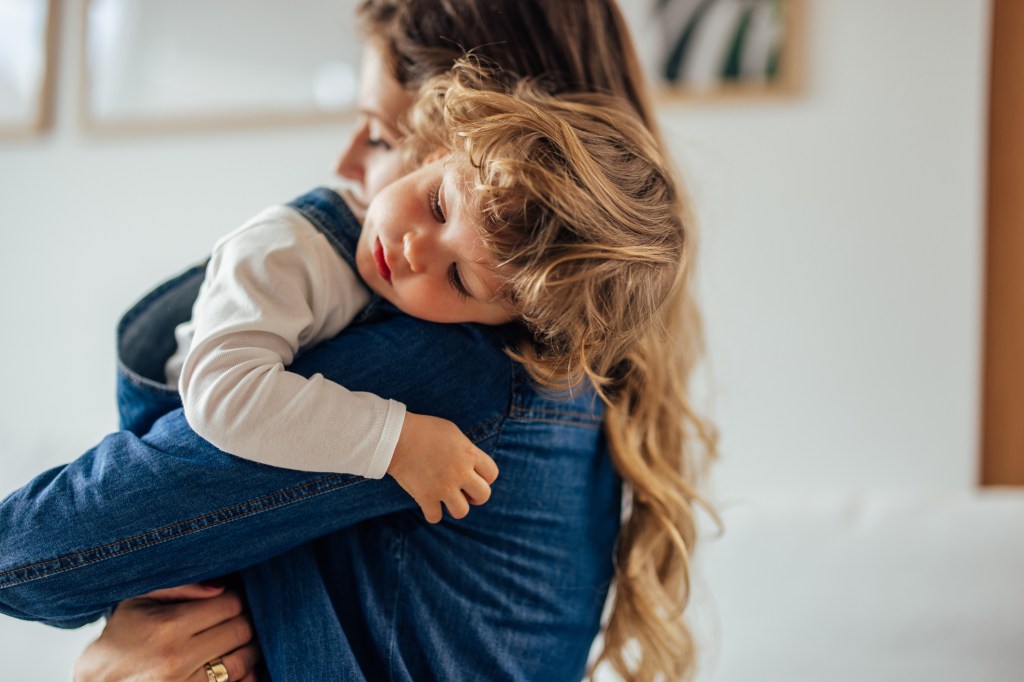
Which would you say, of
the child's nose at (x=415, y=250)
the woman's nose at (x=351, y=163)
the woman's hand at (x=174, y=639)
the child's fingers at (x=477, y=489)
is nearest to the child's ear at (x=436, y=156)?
the child's nose at (x=415, y=250)

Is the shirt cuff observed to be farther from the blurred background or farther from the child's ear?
the blurred background

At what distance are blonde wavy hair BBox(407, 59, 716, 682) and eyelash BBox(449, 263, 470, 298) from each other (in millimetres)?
42

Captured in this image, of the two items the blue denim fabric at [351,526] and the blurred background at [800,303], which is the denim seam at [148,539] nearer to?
the blue denim fabric at [351,526]

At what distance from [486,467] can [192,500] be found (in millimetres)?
270

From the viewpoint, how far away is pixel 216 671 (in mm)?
941

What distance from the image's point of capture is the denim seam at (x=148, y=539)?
82cm

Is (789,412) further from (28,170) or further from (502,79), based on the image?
(28,170)

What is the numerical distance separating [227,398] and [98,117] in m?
1.89

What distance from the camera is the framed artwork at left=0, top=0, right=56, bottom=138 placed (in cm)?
237

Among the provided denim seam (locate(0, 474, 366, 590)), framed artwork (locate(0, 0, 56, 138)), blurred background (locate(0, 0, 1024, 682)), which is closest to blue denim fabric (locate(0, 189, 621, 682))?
denim seam (locate(0, 474, 366, 590))

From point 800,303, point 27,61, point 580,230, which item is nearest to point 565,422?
point 580,230

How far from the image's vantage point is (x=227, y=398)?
2.59 feet

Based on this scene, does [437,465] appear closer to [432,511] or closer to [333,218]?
[432,511]

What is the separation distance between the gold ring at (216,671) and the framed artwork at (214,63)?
5.18 feet
